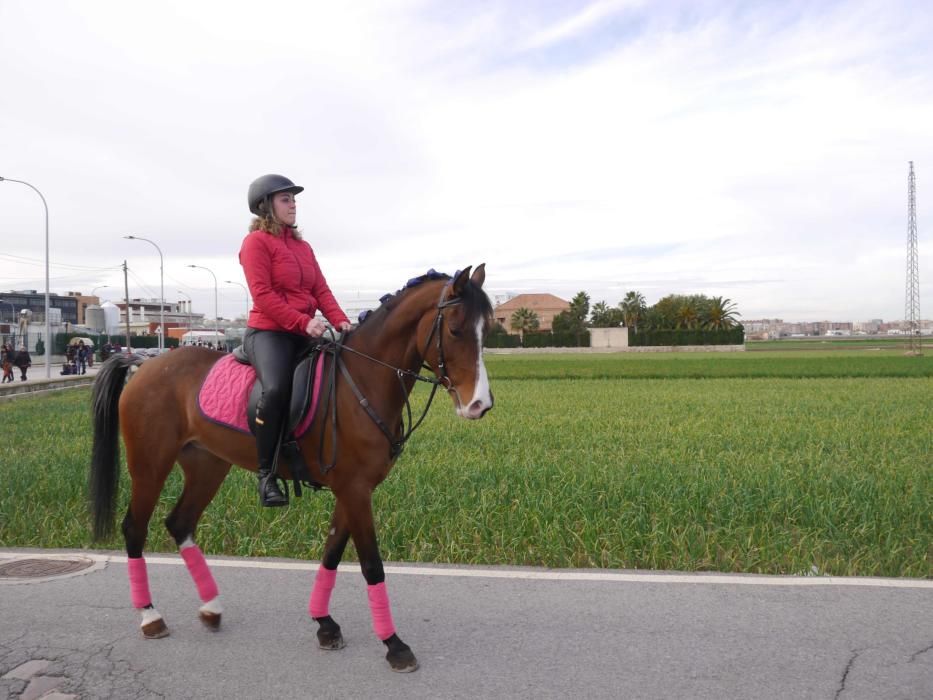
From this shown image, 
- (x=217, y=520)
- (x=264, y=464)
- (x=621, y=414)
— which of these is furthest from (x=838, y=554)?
(x=621, y=414)

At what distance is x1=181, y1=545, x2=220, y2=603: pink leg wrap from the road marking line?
3.26 feet

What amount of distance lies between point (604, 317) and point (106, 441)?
137m

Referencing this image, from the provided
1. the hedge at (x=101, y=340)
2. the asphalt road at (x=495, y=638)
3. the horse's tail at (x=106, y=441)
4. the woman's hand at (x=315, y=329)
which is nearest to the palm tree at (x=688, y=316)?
the hedge at (x=101, y=340)

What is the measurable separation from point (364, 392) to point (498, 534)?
8.37 feet

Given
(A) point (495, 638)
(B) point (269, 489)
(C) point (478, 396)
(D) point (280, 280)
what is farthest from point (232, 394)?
(A) point (495, 638)

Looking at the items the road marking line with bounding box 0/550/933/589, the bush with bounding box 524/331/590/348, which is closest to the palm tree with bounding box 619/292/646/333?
the bush with bounding box 524/331/590/348

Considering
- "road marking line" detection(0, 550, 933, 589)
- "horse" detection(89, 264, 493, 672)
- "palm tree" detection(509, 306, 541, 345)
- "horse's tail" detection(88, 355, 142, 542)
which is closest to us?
→ "horse" detection(89, 264, 493, 672)

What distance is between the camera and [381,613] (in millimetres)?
3908

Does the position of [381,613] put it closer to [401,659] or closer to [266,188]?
[401,659]

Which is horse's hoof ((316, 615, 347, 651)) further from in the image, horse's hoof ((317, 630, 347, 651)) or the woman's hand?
the woman's hand

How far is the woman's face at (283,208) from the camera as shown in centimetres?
449

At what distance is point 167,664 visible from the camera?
394cm

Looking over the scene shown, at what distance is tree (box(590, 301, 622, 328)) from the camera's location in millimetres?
137875

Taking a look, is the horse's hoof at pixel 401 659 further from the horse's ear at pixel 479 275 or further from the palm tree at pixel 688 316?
the palm tree at pixel 688 316
